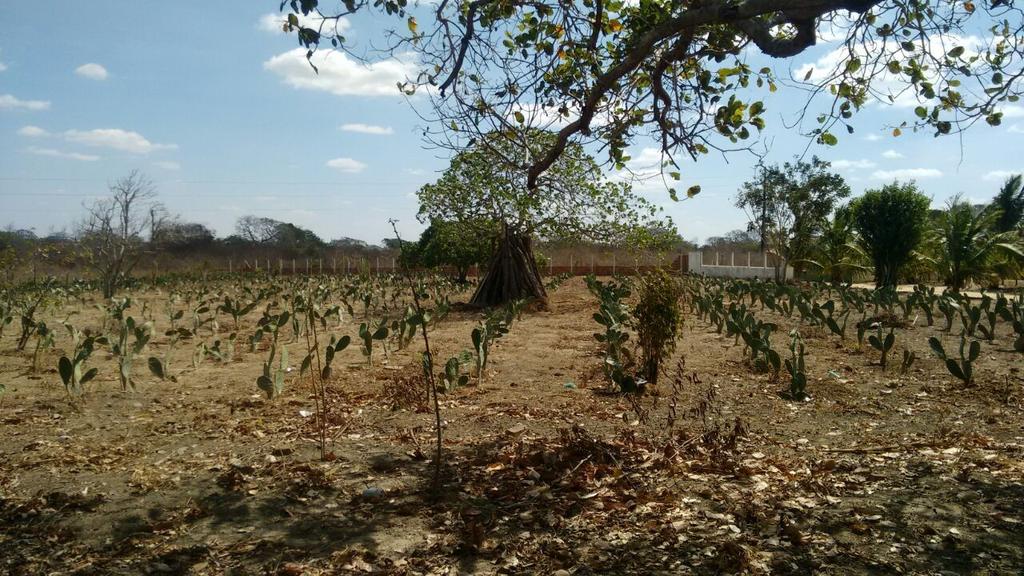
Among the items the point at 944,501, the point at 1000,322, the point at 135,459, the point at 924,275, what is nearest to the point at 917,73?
the point at 944,501

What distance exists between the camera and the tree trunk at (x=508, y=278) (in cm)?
1544

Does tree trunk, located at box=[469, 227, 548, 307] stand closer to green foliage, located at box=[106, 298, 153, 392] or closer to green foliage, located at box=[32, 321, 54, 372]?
green foliage, located at box=[106, 298, 153, 392]

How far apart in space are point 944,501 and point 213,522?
332cm

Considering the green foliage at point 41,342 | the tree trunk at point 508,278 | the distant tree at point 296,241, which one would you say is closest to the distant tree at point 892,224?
the tree trunk at point 508,278

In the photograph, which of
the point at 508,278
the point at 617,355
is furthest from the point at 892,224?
the point at 617,355

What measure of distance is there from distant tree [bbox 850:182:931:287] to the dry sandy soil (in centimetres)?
1879

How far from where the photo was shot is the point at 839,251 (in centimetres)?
2891

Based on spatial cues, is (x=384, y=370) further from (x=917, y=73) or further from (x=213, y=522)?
(x=917, y=73)

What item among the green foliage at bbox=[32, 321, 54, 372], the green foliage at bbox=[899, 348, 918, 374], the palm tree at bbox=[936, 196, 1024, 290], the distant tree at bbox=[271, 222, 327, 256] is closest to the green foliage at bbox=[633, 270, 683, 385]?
the green foliage at bbox=[899, 348, 918, 374]

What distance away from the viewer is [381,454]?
4.03 meters

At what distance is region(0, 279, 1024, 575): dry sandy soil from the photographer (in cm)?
279

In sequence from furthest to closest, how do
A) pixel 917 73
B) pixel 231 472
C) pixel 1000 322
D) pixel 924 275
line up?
pixel 924 275 < pixel 1000 322 < pixel 917 73 < pixel 231 472

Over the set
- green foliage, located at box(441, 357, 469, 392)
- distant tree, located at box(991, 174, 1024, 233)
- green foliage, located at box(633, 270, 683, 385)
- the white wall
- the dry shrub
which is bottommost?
the dry shrub

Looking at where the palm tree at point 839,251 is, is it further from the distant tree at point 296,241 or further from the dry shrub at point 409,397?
the distant tree at point 296,241
